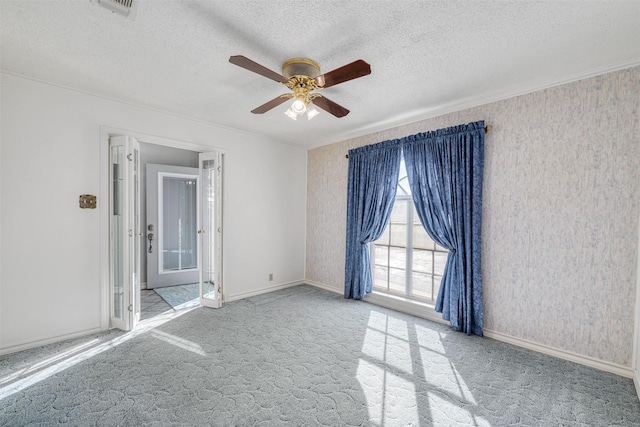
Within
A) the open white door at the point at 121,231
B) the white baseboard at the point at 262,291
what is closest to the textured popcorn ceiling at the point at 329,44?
the open white door at the point at 121,231

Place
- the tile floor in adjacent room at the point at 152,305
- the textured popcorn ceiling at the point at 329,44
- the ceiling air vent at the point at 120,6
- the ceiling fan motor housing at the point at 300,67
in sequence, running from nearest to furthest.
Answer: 1. the ceiling air vent at the point at 120,6
2. the textured popcorn ceiling at the point at 329,44
3. the ceiling fan motor housing at the point at 300,67
4. the tile floor in adjacent room at the point at 152,305

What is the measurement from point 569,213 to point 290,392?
2.87 metres

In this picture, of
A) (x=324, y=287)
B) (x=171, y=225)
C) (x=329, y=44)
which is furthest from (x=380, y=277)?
(x=171, y=225)

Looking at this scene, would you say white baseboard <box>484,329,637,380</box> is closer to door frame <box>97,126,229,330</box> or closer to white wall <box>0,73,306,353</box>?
door frame <box>97,126,229,330</box>

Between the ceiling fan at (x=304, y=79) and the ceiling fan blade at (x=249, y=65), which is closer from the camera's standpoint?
the ceiling fan blade at (x=249, y=65)

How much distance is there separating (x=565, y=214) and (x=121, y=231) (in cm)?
454

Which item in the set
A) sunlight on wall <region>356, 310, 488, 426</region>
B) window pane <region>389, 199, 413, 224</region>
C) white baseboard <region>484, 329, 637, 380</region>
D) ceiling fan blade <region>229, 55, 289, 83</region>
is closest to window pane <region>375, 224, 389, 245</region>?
window pane <region>389, 199, 413, 224</region>

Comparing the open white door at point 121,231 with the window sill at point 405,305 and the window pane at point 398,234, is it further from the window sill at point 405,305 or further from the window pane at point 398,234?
the window pane at point 398,234

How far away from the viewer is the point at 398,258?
3.95 m

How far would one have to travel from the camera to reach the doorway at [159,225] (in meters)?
3.07

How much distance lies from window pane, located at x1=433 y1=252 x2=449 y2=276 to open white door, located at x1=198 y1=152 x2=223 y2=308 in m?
2.98

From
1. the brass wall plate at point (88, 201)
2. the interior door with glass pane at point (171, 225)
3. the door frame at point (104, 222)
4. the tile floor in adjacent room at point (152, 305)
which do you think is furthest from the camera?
the interior door with glass pane at point (171, 225)

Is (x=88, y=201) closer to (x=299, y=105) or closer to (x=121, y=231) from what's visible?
(x=121, y=231)

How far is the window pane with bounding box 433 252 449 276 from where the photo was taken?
345cm
